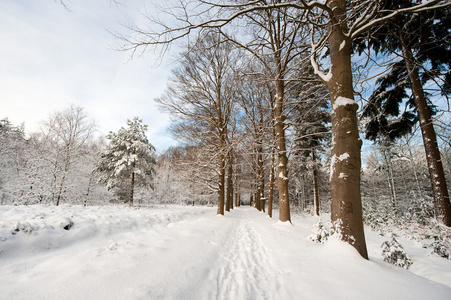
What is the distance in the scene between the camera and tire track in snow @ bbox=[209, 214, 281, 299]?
218 cm

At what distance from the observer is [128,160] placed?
1600 centimetres

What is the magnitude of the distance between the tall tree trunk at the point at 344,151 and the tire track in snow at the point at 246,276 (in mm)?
1441

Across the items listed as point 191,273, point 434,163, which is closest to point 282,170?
point 434,163

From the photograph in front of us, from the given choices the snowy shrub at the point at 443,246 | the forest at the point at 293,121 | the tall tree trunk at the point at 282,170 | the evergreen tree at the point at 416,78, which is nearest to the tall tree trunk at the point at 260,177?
the forest at the point at 293,121

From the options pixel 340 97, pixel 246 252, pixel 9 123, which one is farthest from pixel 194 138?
pixel 9 123

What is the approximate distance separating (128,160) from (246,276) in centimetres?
1646

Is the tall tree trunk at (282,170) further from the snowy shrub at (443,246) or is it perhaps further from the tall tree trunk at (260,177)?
the snowy shrub at (443,246)

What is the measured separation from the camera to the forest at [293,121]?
3.19m

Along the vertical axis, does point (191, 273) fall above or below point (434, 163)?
below

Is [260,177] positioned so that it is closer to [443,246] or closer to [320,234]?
[320,234]

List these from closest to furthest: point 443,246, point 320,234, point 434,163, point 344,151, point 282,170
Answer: point 344,151 < point 320,234 < point 443,246 < point 434,163 < point 282,170

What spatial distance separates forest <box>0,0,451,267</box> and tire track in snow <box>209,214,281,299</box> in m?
1.41

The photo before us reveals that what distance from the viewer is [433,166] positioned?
6.18 m

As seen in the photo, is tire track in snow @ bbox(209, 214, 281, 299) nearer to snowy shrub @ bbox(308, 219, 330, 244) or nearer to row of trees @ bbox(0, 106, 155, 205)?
snowy shrub @ bbox(308, 219, 330, 244)
